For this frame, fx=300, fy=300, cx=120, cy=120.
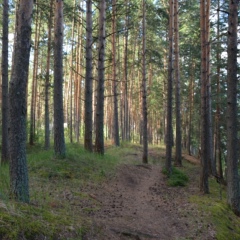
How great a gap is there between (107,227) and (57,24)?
7782 millimetres

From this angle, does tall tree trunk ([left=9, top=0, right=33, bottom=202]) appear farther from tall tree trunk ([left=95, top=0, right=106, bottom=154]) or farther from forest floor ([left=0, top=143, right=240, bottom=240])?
tall tree trunk ([left=95, top=0, right=106, bottom=154])

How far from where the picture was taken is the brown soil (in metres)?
5.89

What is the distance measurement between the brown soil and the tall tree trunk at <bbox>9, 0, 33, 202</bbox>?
1551 millimetres

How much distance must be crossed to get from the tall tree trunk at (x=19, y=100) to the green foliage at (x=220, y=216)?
4.52m

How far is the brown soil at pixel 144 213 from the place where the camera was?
5887 mm

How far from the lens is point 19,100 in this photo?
16.5 ft

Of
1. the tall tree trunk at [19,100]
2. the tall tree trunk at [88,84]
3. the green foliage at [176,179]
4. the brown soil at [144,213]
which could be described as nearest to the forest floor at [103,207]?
the brown soil at [144,213]

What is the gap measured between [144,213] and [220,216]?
213cm

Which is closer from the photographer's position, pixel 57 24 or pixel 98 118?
pixel 57 24

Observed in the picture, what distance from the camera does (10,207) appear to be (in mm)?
4355

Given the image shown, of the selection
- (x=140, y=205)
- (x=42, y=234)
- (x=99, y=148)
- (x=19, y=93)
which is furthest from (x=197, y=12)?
(x=42, y=234)

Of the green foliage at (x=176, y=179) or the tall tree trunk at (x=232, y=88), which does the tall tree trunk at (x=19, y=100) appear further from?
the green foliage at (x=176, y=179)

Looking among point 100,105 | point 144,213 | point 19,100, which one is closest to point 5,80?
point 100,105

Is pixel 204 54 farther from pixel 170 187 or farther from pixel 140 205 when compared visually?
pixel 140 205
